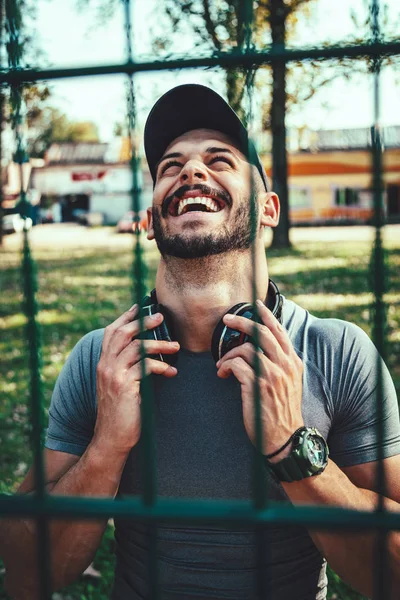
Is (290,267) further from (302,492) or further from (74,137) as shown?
(74,137)

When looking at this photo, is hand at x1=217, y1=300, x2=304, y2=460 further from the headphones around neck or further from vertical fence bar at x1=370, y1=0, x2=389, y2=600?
vertical fence bar at x1=370, y1=0, x2=389, y2=600

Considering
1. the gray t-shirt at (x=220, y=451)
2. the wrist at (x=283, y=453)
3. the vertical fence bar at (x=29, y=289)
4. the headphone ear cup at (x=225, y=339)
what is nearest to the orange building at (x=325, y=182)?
the gray t-shirt at (x=220, y=451)

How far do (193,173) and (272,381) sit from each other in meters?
0.83

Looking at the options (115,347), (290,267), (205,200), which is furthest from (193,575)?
(290,267)

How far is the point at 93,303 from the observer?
32.7 feet

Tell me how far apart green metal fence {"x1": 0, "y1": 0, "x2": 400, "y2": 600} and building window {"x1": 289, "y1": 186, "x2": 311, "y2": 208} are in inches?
1247

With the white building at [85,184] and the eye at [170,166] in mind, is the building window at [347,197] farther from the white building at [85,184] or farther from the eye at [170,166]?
the eye at [170,166]

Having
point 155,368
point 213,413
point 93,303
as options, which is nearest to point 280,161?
point 93,303

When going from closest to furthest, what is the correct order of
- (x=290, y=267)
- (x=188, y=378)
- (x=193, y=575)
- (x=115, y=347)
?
(x=115, y=347) → (x=193, y=575) → (x=188, y=378) → (x=290, y=267)

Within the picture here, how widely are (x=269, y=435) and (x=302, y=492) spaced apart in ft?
0.71

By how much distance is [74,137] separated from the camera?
67000 millimetres

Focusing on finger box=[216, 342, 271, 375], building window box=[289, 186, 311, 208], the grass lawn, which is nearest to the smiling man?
finger box=[216, 342, 271, 375]

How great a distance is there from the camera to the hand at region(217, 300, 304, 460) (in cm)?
150

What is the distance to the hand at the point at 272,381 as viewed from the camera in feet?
4.92
